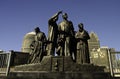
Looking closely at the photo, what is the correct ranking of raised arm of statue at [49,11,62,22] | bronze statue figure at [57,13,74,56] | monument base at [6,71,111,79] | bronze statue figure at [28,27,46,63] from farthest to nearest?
1. bronze statue figure at [28,27,46,63]
2. raised arm of statue at [49,11,62,22]
3. bronze statue figure at [57,13,74,56]
4. monument base at [6,71,111,79]

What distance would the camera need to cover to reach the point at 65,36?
28.8 feet

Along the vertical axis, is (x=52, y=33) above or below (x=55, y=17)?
below

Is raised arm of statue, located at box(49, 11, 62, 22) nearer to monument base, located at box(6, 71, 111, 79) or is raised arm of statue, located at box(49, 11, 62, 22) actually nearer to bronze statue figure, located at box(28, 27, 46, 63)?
bronze statue figure, located at box(28, 27, 46, 63)

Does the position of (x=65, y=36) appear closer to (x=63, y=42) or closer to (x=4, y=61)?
(x=63, y=42)

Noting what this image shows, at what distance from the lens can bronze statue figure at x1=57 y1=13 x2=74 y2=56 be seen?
841 centimetres

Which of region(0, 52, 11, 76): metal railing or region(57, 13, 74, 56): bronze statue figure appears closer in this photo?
region(57, 13, 74, 56): bronze statue figure

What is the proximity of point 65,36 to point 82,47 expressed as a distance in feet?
3.64

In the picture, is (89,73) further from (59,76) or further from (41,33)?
(41,33)

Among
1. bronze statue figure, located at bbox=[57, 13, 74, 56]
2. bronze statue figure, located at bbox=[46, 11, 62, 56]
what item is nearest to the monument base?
bronze statue figure, located at bbox=[57, 13, 74, 56]

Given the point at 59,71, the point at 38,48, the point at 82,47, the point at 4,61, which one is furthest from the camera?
the point at 4,61

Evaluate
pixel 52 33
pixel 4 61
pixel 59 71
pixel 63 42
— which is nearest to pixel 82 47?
pixel 63 42

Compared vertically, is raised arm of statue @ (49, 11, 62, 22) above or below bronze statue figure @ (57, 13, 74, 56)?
above

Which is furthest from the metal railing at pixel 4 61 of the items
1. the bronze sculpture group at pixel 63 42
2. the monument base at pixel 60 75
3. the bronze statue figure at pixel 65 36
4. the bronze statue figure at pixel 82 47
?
the bronze statue figure at pixel 82 47

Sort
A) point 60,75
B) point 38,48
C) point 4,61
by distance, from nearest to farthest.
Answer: point 60,75 < point 38,48 < point 4,61
